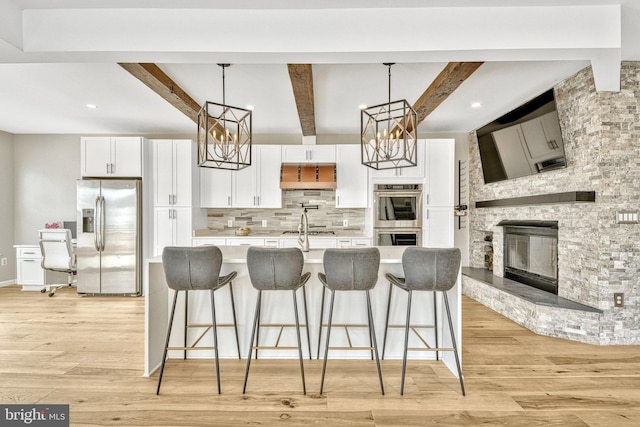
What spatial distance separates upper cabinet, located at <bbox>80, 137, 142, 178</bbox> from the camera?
470 cm

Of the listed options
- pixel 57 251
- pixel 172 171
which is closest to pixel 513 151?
pixel 172 171

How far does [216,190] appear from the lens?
5020mm

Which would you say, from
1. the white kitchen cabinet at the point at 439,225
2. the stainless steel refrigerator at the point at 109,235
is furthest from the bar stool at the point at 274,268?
the stainless steel refrigerator at the point at 109,235

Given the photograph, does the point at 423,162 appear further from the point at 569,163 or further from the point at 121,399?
the point at 121,399

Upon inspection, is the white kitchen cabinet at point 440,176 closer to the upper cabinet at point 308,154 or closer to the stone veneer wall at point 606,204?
the upper cabinet at point 308,154

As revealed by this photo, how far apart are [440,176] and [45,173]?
6.44 meters

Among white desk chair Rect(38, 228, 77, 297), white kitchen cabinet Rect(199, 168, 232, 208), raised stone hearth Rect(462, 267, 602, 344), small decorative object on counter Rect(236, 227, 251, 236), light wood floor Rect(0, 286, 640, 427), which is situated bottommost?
light wood floor Rect(0, 286, 640, 427)

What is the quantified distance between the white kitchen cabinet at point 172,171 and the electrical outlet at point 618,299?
16.4 feet

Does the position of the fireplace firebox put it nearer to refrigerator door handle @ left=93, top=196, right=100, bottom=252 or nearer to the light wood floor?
the light wood floor

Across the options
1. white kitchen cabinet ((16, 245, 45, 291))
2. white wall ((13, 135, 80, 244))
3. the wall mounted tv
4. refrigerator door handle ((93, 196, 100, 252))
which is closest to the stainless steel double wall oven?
the wall mounted tv

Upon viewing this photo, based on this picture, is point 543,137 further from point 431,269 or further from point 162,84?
point 162,84

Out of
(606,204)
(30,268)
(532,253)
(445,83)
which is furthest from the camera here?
(30,268)

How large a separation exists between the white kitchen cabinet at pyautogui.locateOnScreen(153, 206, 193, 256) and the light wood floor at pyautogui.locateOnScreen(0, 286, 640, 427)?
183cm

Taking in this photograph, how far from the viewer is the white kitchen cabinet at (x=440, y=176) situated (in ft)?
15.5
